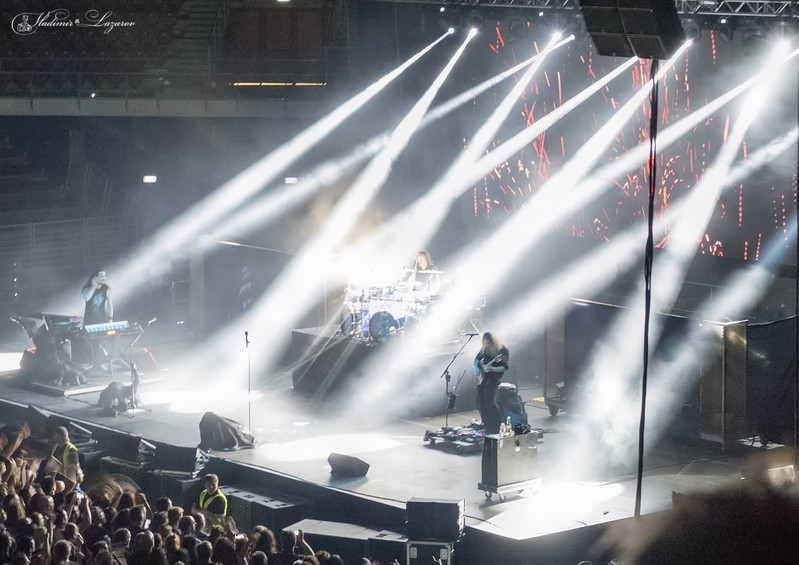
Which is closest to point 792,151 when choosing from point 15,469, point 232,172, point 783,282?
point 783,282

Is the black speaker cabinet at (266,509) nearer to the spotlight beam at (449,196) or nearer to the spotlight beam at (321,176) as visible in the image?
the spotlight beam at (449,196)

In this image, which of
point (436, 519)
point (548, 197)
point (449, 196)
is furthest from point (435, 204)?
point (436, 519)

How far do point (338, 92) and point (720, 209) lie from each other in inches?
272

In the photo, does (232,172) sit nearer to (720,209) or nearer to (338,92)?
(338,92)

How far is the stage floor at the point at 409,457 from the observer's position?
10.2m

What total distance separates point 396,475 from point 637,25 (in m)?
5.87

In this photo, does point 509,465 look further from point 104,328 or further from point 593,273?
point 593,273

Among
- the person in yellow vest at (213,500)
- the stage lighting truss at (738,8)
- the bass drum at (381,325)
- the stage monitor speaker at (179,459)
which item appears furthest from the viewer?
the bass drum at (381,325)

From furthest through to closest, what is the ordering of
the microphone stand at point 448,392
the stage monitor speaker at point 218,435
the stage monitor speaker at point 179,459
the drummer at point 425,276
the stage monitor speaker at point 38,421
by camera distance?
1. the drummer at point 425,276
2. the microphone stand at point 448,392
3. the stage monitor speaker at point 38,421
4. the stage monitor speaker at point 218,435
5. the stage monitor speaker at point 179,459

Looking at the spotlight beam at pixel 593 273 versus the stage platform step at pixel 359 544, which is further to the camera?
the spotlight beam at pixel 593 273

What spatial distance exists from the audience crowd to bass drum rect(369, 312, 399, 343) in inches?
188
